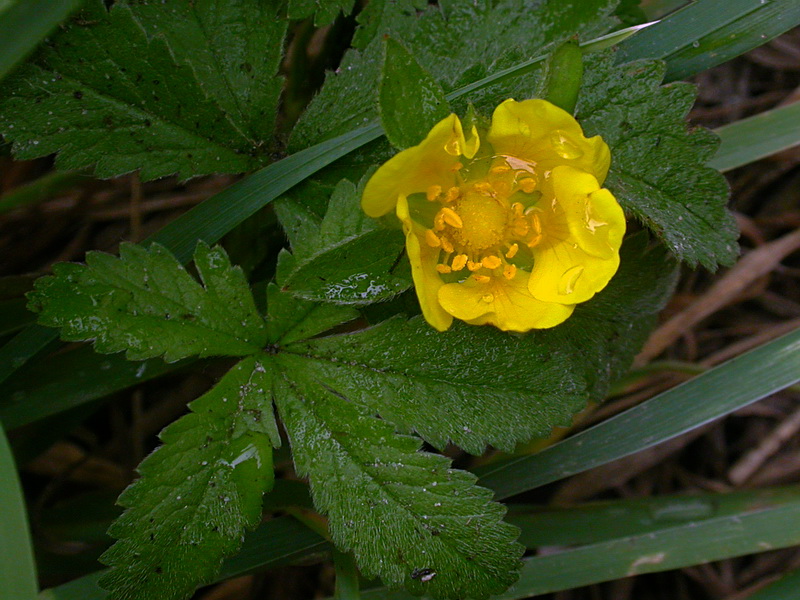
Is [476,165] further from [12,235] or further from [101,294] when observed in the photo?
[12,235]

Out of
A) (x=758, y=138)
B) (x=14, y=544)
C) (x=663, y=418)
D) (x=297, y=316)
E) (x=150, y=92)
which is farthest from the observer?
(x=758, y=138)

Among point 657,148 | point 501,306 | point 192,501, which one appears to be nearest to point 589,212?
point 501,306

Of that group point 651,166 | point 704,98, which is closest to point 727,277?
point 704,98

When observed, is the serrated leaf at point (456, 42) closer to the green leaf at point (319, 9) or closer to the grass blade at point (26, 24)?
the green leaf at point (319, 9)

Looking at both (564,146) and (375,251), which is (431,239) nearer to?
(375,251)

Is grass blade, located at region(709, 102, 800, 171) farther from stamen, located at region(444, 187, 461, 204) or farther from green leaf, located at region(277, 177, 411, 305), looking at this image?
green leaf, located at region(277, 177, 411, 305)

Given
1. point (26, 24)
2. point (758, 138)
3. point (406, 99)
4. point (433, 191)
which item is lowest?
point (758, 138)
